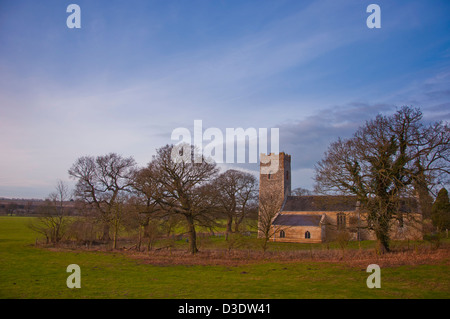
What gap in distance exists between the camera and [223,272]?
54.3 ft

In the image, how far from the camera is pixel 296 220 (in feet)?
153

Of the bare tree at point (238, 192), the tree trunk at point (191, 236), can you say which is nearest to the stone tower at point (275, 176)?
the bare tree at point (238, 192)

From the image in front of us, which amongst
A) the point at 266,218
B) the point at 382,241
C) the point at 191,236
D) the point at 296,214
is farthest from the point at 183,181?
the point at 296,214

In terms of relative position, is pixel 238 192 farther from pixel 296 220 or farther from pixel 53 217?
pixel 53 217

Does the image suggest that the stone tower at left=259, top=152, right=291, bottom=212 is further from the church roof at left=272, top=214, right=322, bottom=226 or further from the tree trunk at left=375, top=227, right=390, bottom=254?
the tree trunk at left=375, top=227, right=390, bottom=254

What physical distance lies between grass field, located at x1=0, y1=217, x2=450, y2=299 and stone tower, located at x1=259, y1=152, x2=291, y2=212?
34.8m

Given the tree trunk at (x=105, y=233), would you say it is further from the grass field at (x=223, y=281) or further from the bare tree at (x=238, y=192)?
the bare tree at (x=238, y=192)

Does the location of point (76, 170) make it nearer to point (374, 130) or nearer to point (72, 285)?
point (72, 285)

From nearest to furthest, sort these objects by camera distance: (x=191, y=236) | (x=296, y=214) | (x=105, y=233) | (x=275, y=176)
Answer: (x=191, y=236), (x=105, y=233), (x=296, y=214), (x=275, y=176)

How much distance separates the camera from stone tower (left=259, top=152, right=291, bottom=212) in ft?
176

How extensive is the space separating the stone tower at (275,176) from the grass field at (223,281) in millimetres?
34767

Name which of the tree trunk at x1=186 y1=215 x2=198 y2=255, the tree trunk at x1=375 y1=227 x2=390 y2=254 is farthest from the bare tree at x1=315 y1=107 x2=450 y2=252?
the tree trunk at x1=186 y1=215 x2=198 y2=255

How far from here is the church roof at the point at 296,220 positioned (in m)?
45.0

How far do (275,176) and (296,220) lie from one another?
33.3ft
